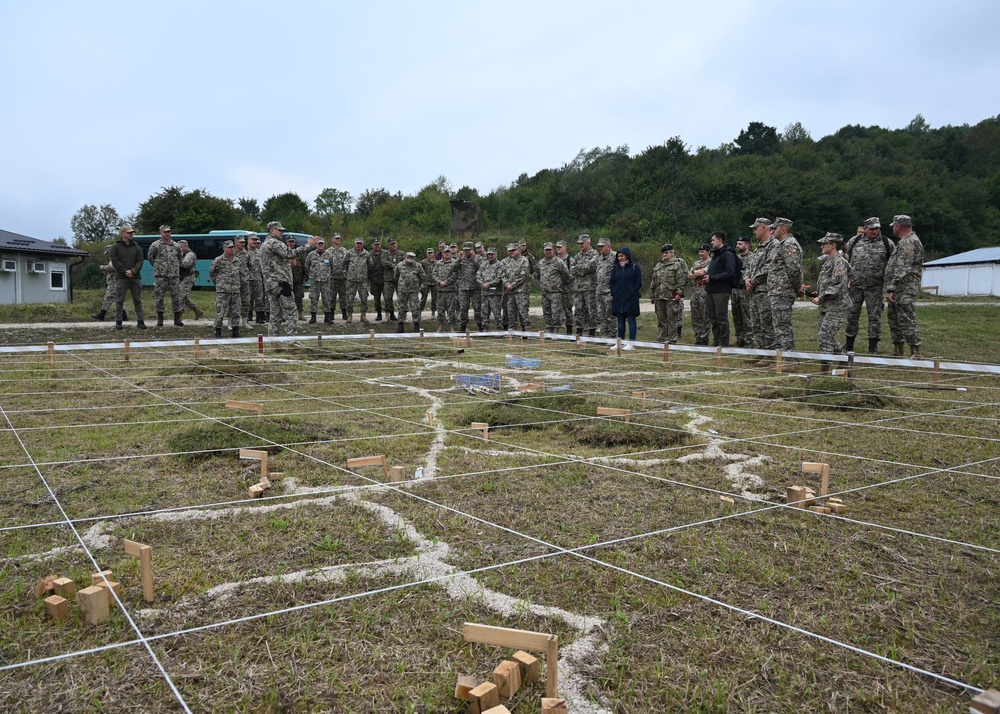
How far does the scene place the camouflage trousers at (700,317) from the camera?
9.44 meters

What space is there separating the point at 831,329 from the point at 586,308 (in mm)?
4217

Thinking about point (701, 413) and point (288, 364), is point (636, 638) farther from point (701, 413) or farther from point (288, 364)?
point (288, 364)

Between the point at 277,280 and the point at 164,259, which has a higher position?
the point at 164,259

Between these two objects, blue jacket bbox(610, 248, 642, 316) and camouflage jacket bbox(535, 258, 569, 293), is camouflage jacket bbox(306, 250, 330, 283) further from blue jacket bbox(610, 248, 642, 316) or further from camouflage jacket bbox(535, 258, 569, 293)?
blue jacket bbox(610, 248, 642, 316)

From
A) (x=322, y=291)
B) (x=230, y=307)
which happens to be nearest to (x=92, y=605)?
(x=230, y=307)

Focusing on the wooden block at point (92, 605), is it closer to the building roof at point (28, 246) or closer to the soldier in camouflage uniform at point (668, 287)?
the soldier in camouflage uniform at point (668, 287)

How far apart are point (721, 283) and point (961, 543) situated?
6.27 metres

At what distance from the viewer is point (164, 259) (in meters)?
11.2

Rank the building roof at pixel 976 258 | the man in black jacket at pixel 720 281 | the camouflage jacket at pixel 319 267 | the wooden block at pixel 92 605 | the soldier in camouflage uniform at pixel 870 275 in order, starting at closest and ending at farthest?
the wooden block at pixel 92 605, the soldier in camouflage uniform at pixel 870 275, the man in black jacket at pixel 720 281, the camouflage jacket at pixel 319 267, the building roof at pixel 976 258

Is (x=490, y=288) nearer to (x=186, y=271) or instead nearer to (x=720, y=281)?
(x=720, y=281)

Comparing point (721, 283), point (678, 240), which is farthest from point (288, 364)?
point (678, 240)

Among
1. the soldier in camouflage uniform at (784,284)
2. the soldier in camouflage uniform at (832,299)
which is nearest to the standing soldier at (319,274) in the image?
the soldier in camouflage uniform at (784,284)

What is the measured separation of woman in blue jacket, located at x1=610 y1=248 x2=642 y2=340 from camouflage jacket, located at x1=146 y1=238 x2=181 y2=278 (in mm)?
6941

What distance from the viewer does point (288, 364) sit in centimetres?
775
